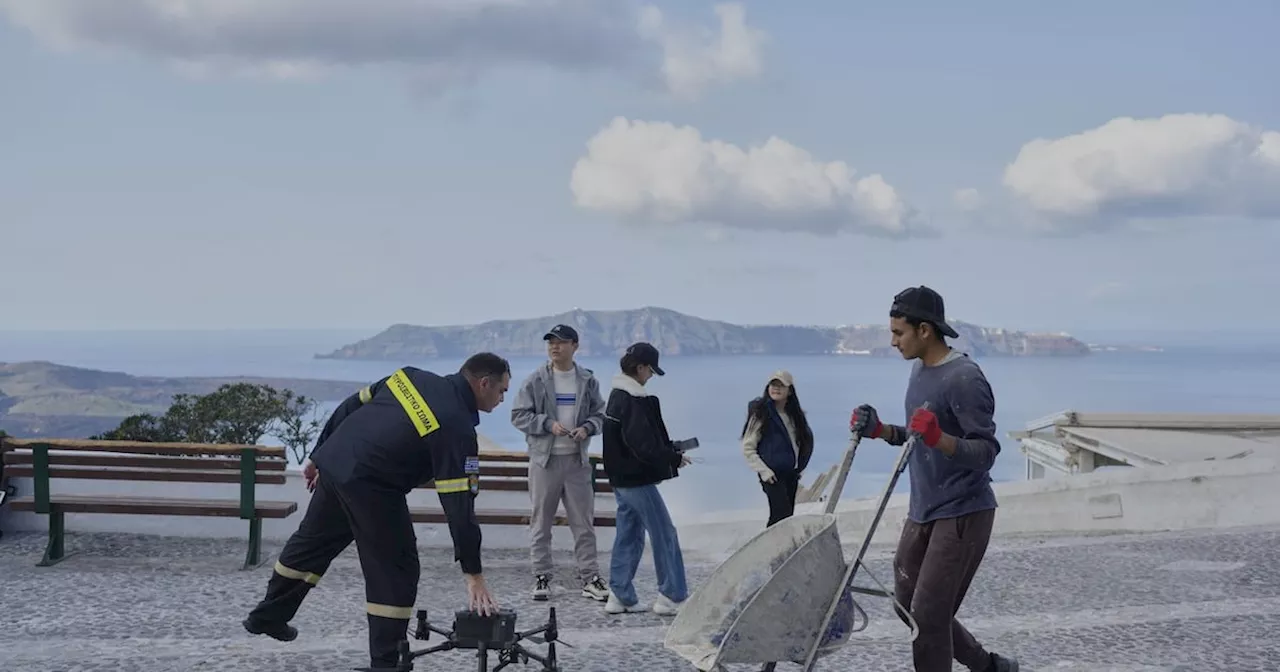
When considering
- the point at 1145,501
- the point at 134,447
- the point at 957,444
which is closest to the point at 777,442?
the point at 957,444

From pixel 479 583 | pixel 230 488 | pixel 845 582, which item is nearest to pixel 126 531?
pixel 230 488

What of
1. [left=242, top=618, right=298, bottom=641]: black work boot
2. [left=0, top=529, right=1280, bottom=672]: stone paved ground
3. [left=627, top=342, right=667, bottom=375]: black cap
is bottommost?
[left=0, top=529, right=1280, bottom=672]: stone paved ground

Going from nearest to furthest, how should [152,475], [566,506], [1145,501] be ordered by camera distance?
[566,506]
[152,475]
[1145,501]

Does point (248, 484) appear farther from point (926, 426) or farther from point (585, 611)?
point (926, 426)

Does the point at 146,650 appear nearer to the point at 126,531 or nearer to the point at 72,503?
the point at 72,503

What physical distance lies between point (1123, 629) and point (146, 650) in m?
5.63

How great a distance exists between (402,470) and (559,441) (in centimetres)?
281

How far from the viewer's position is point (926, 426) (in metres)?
4.19

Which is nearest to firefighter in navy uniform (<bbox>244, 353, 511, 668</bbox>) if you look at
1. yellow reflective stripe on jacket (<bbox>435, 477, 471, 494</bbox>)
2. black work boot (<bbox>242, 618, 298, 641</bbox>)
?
yellow reflective stripe on jacket (<bbox>435, 477, 471, 494</bbox>)

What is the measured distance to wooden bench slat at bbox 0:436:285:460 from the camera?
366 inches

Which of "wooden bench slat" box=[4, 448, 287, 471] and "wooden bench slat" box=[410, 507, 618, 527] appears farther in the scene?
"wooden bench slat" box=[4, 448, 287, 471]

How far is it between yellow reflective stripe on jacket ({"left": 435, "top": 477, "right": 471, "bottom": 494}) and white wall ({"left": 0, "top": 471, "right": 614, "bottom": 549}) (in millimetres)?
4679

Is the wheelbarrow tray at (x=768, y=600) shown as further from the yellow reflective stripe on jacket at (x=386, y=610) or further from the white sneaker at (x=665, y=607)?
the white sneaker at (x=665, y=607)

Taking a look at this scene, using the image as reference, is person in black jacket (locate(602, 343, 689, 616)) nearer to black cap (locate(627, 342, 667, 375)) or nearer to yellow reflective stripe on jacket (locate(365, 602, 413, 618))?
black cap (locate(627, 342, 667, 375))
